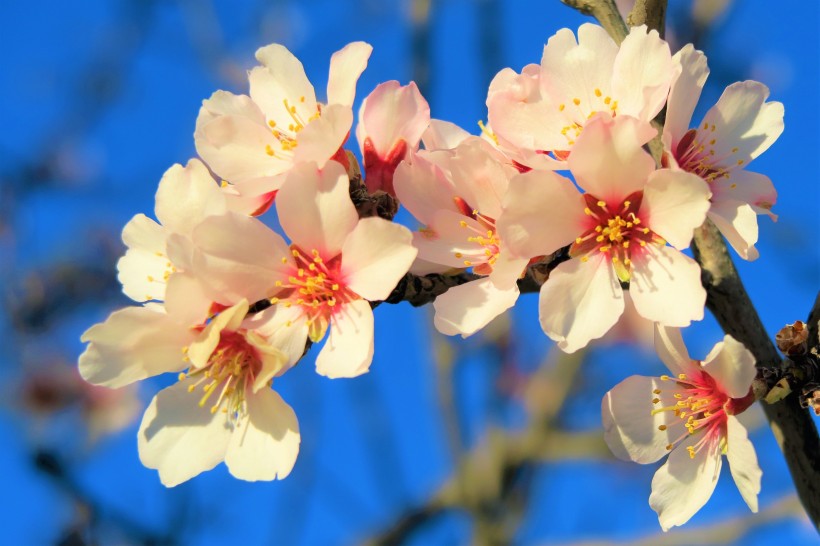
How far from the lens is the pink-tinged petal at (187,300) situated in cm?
122

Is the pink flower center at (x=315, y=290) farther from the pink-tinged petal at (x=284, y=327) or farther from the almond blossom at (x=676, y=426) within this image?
the almond blossom at (x=676, y=426)

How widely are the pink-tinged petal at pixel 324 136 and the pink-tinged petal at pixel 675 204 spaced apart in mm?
A: 464

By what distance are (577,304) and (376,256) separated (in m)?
Result: 0.31

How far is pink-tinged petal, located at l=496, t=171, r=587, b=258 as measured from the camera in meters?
1.17

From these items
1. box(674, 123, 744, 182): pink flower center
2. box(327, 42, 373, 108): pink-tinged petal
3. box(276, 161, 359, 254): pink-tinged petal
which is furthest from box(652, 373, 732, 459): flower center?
box(327, 42, 373, 108): pink-tinged petal

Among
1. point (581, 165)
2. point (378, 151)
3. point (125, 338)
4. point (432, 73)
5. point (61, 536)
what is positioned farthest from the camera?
point (432, 73)

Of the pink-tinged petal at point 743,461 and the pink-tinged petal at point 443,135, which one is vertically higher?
the pink-tinged petal at point 443,135

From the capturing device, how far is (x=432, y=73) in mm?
3221

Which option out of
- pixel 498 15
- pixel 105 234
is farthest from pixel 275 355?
pixel 105 234

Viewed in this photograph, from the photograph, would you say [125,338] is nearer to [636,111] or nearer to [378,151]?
[378,151]

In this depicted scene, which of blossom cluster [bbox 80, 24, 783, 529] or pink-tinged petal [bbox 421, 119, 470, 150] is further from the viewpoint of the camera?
pink-tinged petal [bbox 421, 119, 470, 150]

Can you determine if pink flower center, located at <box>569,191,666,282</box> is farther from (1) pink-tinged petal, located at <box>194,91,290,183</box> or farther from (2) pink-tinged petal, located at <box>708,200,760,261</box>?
(1) pink-tinged petal, located at <box>194,91,290,183</box>

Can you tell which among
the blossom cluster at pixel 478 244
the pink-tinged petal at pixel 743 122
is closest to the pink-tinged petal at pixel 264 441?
the blossom cluster at pixel 478 244

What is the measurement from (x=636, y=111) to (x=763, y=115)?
0.22 m
